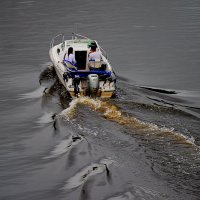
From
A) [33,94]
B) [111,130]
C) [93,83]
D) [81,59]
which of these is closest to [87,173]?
[111,130]

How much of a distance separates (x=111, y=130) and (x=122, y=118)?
3.55 ft

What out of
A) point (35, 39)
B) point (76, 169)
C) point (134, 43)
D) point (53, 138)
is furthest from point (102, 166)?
point (35, 39)

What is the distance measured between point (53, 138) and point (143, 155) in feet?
15.3

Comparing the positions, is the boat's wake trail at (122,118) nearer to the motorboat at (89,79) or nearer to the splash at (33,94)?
the motorboat at (89,79)

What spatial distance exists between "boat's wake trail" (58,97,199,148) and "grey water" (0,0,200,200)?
1.4 inches

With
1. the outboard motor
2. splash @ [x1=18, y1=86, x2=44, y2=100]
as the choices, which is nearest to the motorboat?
the outboard motor

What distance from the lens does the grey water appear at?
12.3 metres

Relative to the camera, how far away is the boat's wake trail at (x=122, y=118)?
14.7 metres

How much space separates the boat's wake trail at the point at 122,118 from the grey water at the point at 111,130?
4cm

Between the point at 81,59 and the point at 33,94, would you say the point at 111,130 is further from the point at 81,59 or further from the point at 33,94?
the point at 33,94

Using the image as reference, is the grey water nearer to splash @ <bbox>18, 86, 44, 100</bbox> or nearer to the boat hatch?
splash @ <bbox>18, 86, 44, 100</bbox>

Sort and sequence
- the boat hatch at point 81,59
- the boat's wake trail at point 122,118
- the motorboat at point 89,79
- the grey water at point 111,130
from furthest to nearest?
the boat hatch at point 81,59 → the motorboat at point 89,79 → the boat's wake trail at point 122,118 → the grey water at point 111,130

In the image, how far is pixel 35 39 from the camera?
42.0 m

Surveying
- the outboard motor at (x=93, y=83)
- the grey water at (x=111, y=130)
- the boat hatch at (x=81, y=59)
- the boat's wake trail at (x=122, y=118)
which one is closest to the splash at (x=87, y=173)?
the grey water at (x=111, y=130)
